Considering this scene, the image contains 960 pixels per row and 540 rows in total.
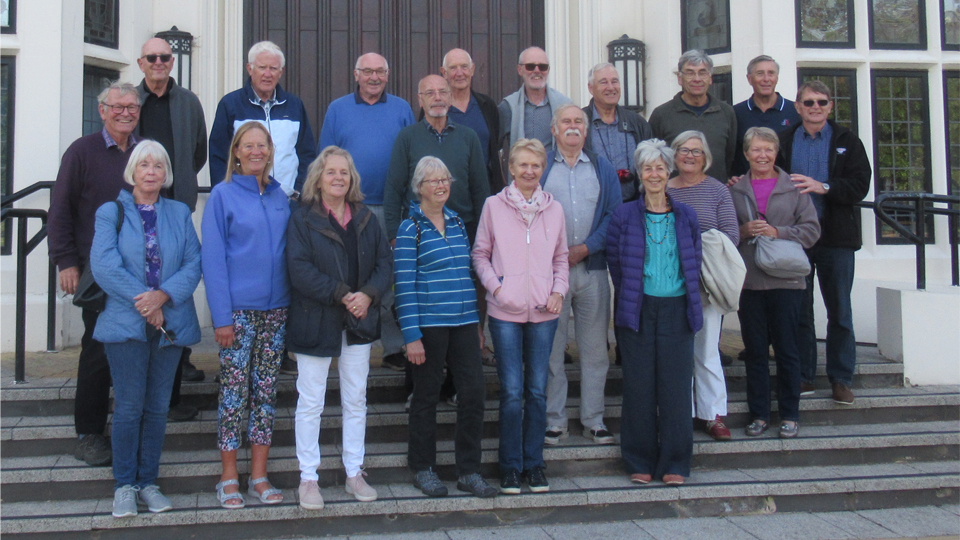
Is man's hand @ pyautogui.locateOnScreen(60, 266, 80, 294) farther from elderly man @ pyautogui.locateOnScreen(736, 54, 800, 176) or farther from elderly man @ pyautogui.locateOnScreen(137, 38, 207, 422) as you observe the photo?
elderly man @ pyautogui.locateOnScreen(736, 54, 800, 176)

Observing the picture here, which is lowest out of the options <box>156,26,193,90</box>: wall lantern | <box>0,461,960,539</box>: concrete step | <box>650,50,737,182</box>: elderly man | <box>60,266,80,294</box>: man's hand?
<box>0,461,960,539</box>: concrete step

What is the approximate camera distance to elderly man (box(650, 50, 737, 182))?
512 cm

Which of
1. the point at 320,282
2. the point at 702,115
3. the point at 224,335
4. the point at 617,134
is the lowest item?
the point at 224,335

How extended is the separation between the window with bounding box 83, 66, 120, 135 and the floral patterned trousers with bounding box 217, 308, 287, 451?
3.53 metres

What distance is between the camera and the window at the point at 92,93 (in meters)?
6.49

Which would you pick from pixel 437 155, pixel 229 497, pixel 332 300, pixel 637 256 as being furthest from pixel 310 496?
pixel 637 256

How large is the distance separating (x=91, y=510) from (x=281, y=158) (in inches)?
83.2

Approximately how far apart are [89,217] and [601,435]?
3014mm

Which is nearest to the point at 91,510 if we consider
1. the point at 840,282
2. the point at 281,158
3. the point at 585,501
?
the point at 281,158

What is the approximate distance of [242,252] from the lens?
3.90 metres

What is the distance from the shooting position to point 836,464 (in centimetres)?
481

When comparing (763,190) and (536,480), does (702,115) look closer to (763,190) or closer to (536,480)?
(763,190)

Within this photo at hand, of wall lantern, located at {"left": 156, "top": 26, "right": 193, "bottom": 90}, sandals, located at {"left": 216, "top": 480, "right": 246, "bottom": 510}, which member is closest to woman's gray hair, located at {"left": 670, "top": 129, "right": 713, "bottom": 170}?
sandals, located at {"left": 216, "top": 480, "right": 246, "bottom": 510}

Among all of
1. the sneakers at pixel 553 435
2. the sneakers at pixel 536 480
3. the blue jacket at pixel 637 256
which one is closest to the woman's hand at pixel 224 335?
the sneakers at pixel 536 480
